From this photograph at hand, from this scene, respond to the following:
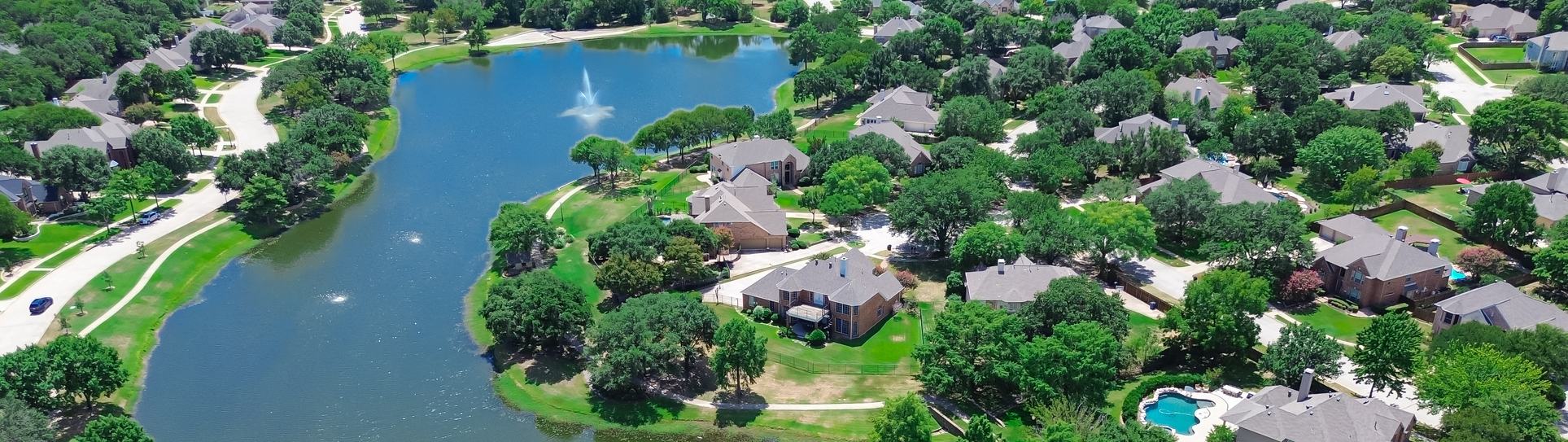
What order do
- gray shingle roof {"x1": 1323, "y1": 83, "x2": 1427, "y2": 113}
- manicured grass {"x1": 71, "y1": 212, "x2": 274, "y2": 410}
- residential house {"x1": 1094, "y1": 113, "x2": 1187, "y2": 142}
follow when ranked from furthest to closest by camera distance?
gray shingle roof {"x1": 1323, "y1": 83, "x2": 1427, "y2": 113}, residential house {"x1": 1094, "y1": 113, "x2": 1187, "y2": 142}, manicured grass {"x1": 71, "y1": 212, "x2": 274, "y2": 410}

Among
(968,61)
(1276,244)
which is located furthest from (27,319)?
(968,61)

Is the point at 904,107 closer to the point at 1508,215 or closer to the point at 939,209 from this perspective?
the point at 939,209

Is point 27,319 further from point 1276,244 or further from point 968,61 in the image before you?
point 968,61

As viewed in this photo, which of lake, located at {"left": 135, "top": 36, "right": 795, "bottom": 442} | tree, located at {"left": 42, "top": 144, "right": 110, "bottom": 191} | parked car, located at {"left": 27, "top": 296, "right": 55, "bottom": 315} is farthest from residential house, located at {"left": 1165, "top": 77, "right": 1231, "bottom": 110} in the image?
tree, located at {"left": 42, "top": 144, "right": 110, "bottom": 191}

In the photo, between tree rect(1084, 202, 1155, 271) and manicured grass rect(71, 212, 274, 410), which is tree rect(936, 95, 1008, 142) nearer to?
tree rect(1084, 202, 1155, 271)

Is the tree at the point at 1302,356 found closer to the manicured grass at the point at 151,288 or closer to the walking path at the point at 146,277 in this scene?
the manicured grass at the point at 151,288
